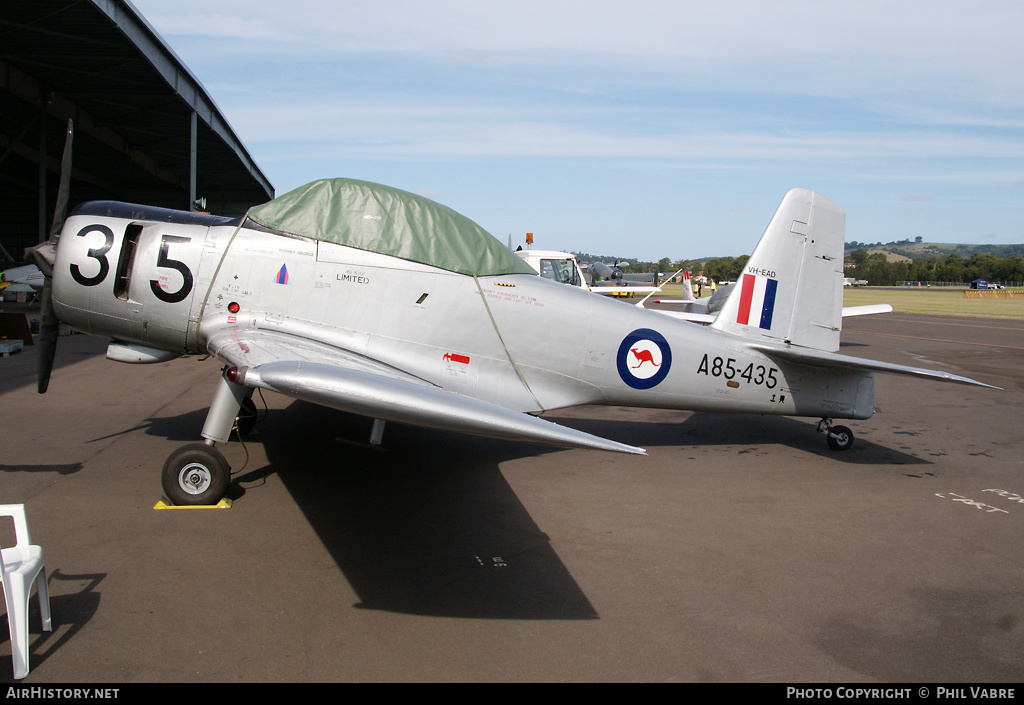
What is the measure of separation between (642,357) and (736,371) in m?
1.12

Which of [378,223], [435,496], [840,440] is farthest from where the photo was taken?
[840,440]

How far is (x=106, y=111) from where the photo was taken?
24.0 meters

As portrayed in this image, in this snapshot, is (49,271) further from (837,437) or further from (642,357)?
(837,437)

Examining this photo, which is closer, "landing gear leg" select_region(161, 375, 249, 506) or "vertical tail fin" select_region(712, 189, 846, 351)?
"landing gear leg" select_region(161, 375, 249, 506)

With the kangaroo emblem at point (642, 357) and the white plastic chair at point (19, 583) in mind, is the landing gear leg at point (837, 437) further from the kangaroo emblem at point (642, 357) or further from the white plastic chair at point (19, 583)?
the white plastic chair at point (19, 583)

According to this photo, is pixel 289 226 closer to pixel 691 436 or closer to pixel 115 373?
pixel 691 436

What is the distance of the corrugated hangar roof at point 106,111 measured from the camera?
631 inches

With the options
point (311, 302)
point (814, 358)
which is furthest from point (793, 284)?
point (311, 302)

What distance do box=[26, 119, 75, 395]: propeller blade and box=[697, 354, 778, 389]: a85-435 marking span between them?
636cm

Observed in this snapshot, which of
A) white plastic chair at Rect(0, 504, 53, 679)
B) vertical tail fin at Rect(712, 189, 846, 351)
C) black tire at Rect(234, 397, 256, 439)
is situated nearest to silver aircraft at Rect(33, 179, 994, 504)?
vertical tail fin at Rect(712, 189, 846, 351)

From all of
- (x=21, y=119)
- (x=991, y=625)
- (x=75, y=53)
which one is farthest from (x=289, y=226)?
(x=21, y=119)

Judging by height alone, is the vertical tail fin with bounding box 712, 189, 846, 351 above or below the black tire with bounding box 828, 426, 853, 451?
above

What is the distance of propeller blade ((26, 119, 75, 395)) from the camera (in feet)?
19.7

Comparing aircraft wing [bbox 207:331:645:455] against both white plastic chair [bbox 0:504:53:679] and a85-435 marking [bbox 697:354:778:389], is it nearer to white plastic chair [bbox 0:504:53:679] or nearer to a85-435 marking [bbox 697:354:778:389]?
white plastic chair [bbox 0:504:53:679]
